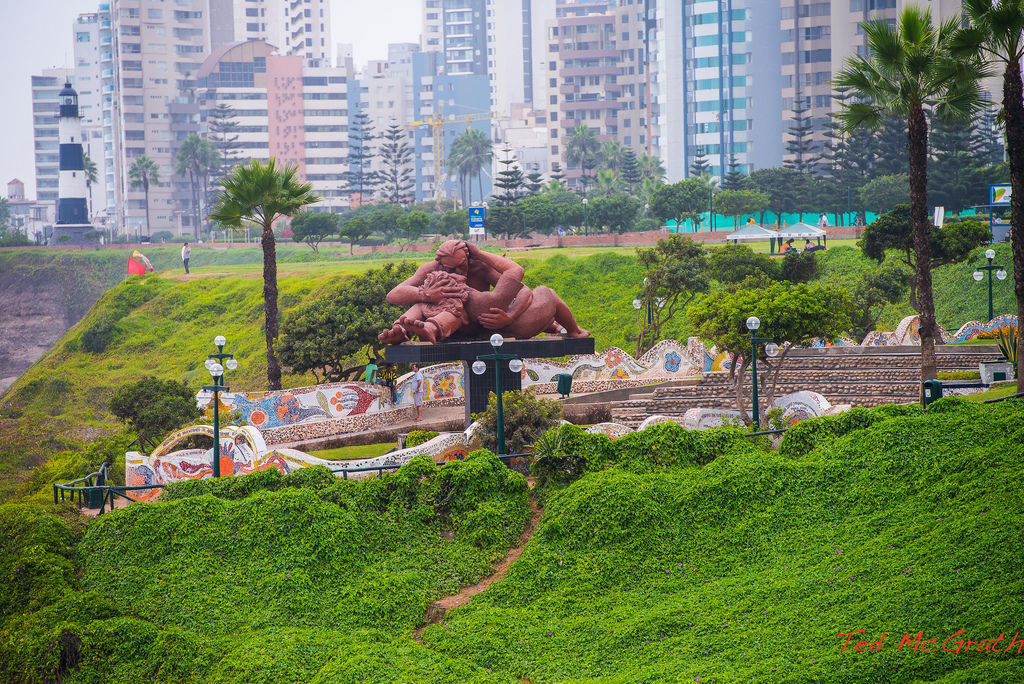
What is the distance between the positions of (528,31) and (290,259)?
131003 millimetres

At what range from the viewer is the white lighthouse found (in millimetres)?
97438

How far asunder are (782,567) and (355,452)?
46.0 ft

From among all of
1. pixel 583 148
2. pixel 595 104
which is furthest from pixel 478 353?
pixel 595 104

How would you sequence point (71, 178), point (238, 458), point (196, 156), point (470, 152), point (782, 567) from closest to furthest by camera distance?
1. point (782, 567)
2. point (238, 458)
3. point (71, 178)
4. point (196, 156)
5. point (470, 152)

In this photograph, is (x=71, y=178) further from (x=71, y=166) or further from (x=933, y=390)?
(x=933, y=390)

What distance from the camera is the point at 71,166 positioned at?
98.8 m

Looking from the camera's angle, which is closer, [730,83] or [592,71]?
[730,83]

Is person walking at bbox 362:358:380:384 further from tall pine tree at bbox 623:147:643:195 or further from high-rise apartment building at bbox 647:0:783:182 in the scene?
high-rise apartment building at bbox 647:0:783:182

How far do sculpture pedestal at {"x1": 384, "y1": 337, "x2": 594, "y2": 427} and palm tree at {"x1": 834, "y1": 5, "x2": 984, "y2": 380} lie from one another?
893cm

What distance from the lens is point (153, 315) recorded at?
57500 millimetres

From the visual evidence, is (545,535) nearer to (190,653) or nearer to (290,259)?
(190,653)

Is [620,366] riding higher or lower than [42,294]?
lower

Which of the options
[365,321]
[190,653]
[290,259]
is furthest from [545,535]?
[290,259]

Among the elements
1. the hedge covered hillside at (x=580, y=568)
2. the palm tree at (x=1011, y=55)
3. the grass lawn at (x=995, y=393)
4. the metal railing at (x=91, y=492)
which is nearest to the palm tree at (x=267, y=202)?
the metal railing at (x=91, y=492)
